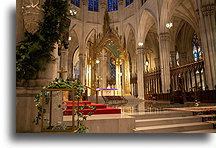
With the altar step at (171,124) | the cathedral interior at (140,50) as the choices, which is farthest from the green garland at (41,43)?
the altar step at (171,124)

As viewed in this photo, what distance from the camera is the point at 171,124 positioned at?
335 centimetres

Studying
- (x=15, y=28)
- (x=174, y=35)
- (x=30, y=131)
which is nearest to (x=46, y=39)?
(x=15, y=28)

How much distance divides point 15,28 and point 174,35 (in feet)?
64.7

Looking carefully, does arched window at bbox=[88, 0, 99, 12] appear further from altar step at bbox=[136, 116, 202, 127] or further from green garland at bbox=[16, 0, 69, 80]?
altar step at bbox=[136, 116, 202, 127]

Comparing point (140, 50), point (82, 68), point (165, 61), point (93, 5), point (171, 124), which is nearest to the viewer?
point (171, 124)

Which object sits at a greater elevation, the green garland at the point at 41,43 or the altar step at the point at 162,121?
A: the green garland at the point at 41,43

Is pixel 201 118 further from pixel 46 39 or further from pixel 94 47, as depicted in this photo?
pixel 94 47

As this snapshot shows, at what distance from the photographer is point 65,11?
3.15m

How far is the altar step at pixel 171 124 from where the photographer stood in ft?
9.71

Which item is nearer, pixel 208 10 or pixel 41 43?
pixel 41 43

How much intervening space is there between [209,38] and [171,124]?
7765mm

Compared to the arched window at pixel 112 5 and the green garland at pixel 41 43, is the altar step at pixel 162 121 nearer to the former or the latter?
the green garland at pixel 41 43

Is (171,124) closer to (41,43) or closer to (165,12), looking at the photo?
(41,43)

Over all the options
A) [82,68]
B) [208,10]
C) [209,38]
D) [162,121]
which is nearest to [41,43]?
[162,121]
